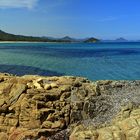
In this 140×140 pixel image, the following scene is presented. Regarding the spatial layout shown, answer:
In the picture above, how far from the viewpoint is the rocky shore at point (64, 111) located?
21.7m

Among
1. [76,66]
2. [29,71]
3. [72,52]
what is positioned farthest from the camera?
[72,52]

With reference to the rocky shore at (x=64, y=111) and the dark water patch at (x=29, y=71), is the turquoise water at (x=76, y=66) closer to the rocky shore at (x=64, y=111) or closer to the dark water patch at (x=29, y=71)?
the dark water patch at (x=29, y=71)

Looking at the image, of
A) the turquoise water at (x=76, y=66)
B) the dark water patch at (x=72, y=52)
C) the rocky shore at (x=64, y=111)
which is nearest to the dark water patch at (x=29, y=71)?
the turquoise water at (x=76, y=66)

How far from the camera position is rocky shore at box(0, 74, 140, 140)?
21719 mm

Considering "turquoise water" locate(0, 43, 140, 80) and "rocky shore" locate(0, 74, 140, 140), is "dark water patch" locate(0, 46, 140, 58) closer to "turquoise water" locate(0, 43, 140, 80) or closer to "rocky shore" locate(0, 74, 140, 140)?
"turquoise water" locate(0, 43, 140, 80)

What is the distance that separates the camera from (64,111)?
24078 mm

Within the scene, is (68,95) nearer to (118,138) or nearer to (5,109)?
(5,109)

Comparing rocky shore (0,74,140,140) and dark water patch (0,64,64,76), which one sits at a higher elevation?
rocky shore (0,74,140,140)

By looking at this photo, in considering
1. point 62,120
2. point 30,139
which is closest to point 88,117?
point 62,120

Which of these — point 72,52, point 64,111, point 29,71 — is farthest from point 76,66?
point 72,52

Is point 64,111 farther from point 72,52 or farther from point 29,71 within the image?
point 72,52

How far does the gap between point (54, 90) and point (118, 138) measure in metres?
6.60

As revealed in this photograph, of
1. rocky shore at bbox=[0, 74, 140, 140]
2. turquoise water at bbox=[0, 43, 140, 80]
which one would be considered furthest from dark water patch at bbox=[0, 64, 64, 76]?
rocky shore at bbox=[0, 74, 140, 140]

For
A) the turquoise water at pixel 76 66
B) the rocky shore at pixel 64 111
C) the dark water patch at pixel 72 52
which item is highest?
the rocky shore at pixel 64 111
